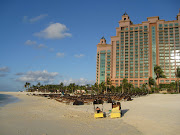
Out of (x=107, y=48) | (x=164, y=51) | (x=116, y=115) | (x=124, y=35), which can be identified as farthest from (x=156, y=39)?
→ (x=116, y=115)

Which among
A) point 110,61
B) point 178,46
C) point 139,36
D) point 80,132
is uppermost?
point 139,36

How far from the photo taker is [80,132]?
907 centimetres

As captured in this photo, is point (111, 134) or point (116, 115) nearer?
point (111, 134)

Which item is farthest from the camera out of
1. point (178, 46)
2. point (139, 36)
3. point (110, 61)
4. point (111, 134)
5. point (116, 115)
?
point (110, 61)

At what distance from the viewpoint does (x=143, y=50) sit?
4712 inches

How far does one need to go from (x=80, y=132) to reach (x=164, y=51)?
120 m

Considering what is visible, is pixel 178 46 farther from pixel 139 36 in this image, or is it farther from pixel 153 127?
pixel 153 127

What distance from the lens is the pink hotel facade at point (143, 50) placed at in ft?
→ 376

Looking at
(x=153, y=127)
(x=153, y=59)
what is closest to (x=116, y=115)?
(x=153, y=127)

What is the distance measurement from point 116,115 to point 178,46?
118280 mm

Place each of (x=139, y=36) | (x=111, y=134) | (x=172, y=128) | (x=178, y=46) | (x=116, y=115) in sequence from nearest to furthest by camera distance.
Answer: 1. (x=111, y=134)
2. (x=172, y=128)
3. (x=116, y=115)
4. (x=178, y=46)
5. (x=139, y=36)

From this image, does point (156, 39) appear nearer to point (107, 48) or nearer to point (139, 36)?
point (139, 36)

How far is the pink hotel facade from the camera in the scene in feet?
376

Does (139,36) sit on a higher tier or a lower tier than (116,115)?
higher
